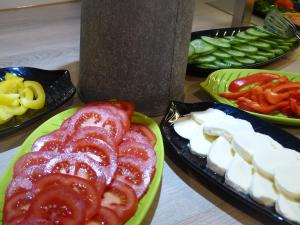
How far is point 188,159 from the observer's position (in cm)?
83

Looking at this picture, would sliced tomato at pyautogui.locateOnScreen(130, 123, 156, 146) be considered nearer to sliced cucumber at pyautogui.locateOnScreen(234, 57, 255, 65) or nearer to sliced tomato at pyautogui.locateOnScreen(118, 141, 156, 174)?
sliced tomato at pyautogui.locateOnScreen(118, 141, 156, 174)

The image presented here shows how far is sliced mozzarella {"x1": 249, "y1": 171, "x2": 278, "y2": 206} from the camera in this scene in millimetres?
717

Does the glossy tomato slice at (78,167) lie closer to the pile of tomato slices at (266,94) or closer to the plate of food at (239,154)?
the plate of food at (239,154)

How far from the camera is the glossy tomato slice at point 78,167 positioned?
67 centimetres

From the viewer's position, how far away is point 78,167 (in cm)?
68

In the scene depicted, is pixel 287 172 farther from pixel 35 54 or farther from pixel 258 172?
pixel 35 54

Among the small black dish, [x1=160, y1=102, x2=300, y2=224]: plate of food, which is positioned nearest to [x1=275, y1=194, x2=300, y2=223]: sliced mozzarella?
[x1=160, y1=102, x2=300, y2=224]: plate of food

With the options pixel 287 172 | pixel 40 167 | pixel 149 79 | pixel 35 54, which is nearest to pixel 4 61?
pixel 35 54

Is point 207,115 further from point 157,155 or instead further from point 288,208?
point 288,208

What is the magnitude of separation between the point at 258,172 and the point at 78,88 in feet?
1.89

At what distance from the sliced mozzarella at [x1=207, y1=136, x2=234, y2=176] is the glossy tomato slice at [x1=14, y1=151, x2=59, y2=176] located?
Answer: 313mm

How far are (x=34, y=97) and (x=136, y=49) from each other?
1.01 feet

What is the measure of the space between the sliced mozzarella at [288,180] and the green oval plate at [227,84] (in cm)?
31

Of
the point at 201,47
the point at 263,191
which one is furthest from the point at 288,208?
the point at 201,47
